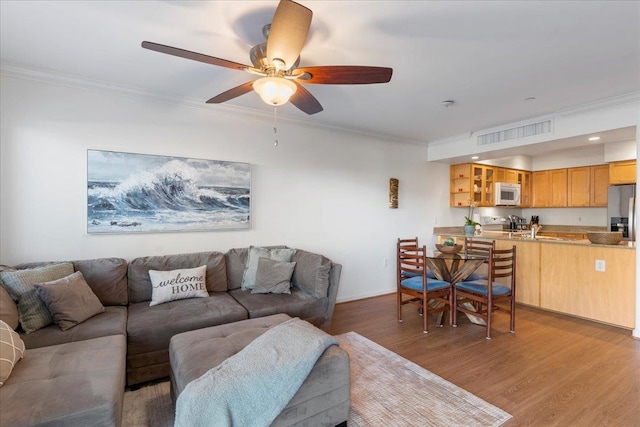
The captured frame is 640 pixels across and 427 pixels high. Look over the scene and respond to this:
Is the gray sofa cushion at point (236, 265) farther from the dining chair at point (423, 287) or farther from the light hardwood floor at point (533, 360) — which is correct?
the dining chair at point (423, 287)

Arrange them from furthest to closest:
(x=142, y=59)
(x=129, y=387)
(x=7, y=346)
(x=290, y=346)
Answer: (x=142, y=59) → (x=129, y=387) → (x=290, y=346) → (x=7, y=346)

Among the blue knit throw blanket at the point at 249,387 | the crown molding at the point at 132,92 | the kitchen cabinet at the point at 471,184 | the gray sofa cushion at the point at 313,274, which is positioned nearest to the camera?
the blue knit throw blanket at the point at 249,387

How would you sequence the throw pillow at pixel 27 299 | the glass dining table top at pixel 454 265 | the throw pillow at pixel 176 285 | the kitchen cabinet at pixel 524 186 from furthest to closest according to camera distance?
the kitchen cabinet at pixel 524 186 → the glass dining table top at pixel 454 265 → the throw pillow at pixel 176 285 → the throw pillow at pixel 27 299

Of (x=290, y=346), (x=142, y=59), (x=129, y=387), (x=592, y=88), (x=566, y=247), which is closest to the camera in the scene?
(x=290, y=346)

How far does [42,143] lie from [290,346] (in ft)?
9.41

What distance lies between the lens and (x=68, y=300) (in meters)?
2.30

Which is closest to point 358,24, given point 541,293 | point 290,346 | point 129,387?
point 290,346

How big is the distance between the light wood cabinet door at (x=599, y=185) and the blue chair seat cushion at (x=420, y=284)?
4.18 meters

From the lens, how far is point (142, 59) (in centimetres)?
252

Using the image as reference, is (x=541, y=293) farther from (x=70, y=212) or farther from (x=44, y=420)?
(x=70, y=212)

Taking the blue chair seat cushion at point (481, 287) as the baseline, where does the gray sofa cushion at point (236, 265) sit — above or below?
above

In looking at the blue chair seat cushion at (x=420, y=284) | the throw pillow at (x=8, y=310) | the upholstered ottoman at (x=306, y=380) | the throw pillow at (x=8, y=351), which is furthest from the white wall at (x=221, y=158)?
the upholstered ottoman at (x=306, y=380)

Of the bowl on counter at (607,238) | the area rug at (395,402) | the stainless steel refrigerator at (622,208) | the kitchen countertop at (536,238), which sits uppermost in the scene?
the stainless steel refrigerator at (622,208)

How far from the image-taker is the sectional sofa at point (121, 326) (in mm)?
1446
